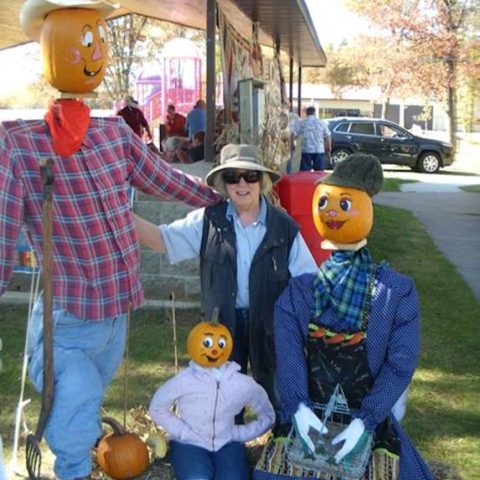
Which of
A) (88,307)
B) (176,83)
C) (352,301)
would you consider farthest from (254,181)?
(176,83)

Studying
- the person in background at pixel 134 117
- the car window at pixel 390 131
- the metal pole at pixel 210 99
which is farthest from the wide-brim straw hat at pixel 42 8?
the car window at pixel 390 131

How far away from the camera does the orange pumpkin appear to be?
A: 2957 mm

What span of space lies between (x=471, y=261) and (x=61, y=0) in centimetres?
729

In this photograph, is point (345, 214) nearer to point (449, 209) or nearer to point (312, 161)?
point (449, 209)

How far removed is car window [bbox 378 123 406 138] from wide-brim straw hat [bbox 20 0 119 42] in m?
19.9

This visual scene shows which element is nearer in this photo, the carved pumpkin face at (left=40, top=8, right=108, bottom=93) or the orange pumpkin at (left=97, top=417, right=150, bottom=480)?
the carved pumpkin face at (left=40, top=8, right=108, bottom=93)

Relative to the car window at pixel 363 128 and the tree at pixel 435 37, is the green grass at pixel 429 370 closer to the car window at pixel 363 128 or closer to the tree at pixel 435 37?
the car window at pixel 363 128

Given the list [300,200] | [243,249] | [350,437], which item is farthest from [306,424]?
[300,200]

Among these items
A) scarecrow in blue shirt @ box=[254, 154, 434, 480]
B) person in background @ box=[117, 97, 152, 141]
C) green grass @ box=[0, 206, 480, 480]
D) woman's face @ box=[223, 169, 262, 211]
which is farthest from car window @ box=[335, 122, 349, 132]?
scarecrow in blue shirt @ box=[254, 154, 434, 480]

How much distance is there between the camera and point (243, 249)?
9.82 feet

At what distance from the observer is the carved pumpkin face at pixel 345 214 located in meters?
2.65

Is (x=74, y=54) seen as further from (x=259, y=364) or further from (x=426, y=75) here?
(x=426, y=75)

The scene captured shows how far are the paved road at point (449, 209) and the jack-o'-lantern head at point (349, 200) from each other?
4.83m

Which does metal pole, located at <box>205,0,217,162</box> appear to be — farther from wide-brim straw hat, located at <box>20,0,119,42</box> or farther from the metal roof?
wide-brim straw hat, located at <box>20,0,119,42</box>
